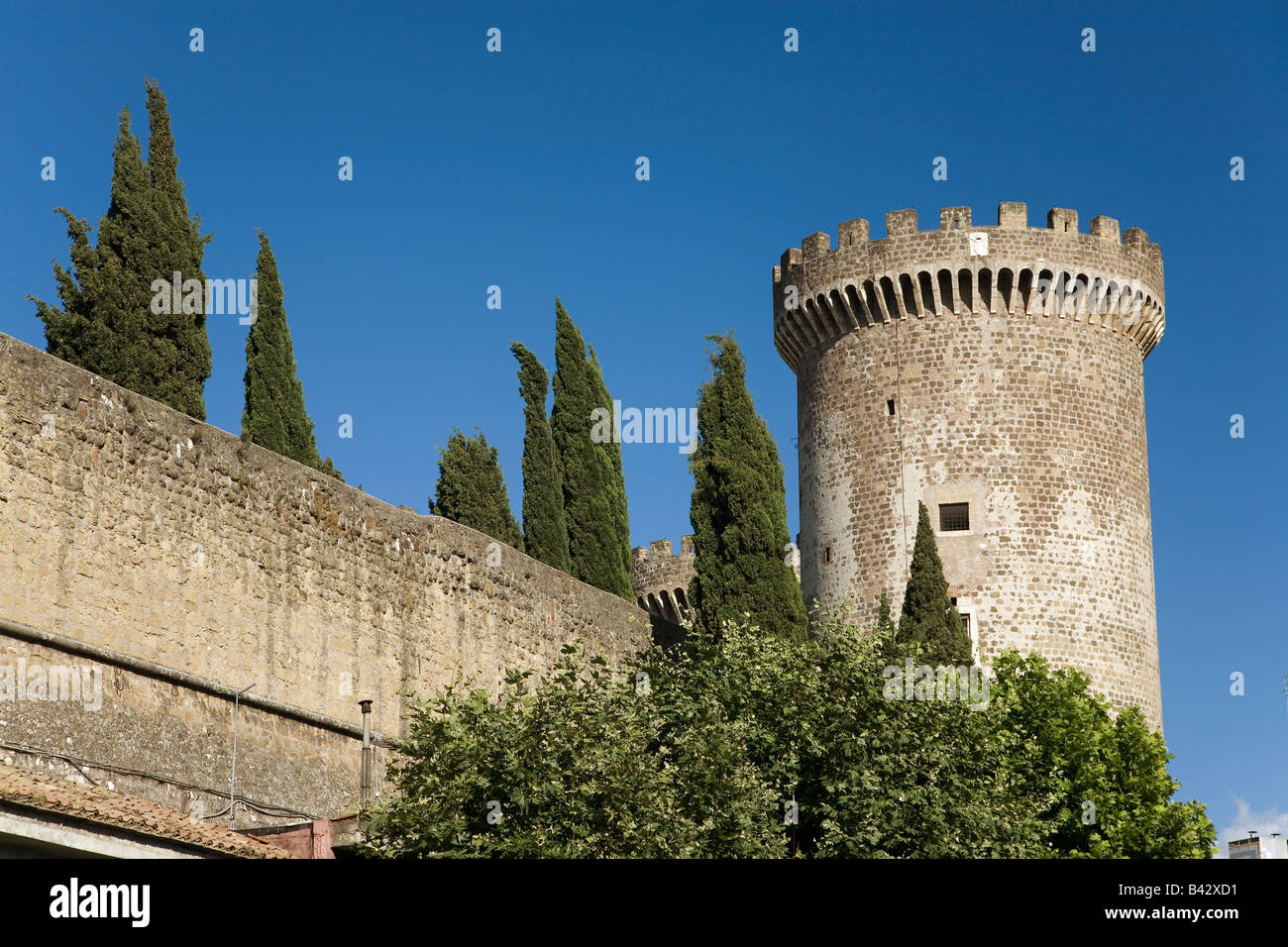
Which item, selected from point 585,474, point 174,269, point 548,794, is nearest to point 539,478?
point 585,474

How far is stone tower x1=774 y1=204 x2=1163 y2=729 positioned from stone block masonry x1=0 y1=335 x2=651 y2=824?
806cm

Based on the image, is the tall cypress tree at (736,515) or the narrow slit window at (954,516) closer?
the tall cypress tree at (736,515)

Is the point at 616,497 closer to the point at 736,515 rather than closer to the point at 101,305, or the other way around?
the point at 736,515

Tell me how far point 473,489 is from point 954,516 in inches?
293

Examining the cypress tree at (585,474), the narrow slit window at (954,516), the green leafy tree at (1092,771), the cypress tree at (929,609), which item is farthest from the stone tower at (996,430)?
the cypress tree at (585,474)

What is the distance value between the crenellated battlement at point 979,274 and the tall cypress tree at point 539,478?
4477 millimetres

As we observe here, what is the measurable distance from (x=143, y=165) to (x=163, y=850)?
1176 centimetres

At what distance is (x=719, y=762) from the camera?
18.7 meters

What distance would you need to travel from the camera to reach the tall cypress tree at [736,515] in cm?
2659

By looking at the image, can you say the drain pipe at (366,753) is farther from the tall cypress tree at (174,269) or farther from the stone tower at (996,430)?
the stone tower at (996,430)

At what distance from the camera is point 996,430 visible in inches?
1166
